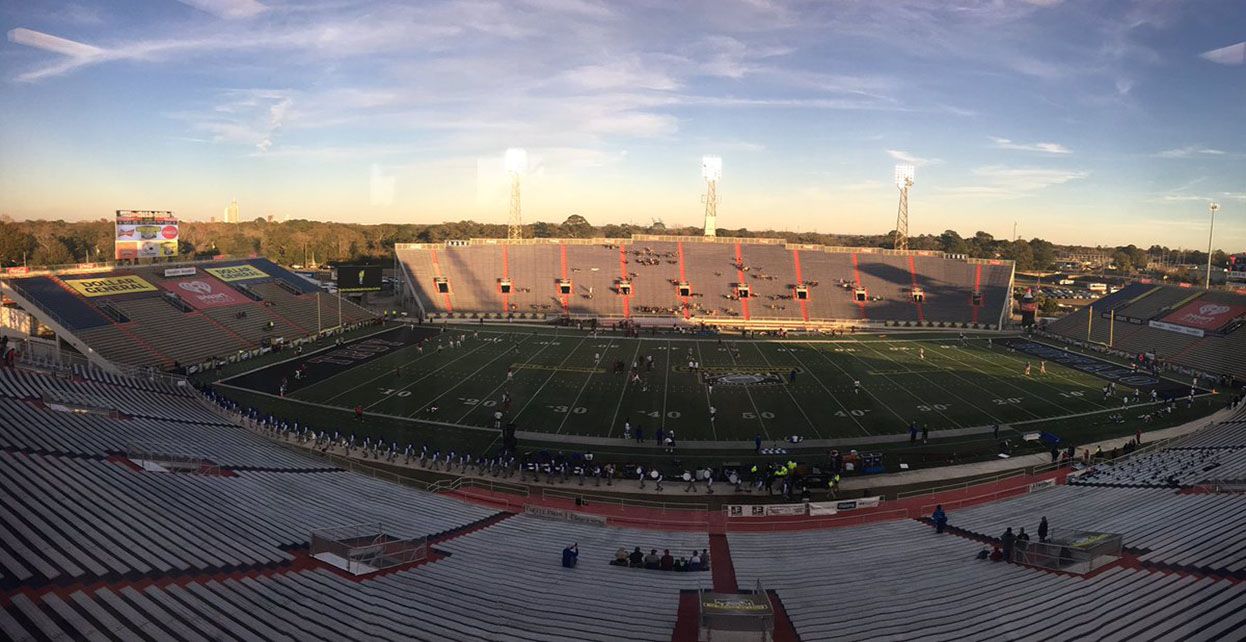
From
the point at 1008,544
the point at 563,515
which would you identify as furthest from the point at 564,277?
the point at 1008,544

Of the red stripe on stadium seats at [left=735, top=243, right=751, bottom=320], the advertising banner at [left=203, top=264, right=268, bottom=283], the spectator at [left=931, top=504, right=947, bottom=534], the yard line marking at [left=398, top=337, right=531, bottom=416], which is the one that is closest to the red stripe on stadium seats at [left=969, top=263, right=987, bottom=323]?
the red stripe on stadium seats at [left=735, top=243, right=751, bottom=320]

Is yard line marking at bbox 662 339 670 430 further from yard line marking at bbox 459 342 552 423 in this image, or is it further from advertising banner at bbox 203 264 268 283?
advertising banner at bbox 203 264 268 283

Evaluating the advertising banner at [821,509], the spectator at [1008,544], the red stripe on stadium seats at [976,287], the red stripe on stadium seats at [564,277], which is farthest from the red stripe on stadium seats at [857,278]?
the spectator at [1008,544]

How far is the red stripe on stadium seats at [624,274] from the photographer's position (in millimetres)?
58875

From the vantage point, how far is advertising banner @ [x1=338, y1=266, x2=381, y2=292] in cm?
5446

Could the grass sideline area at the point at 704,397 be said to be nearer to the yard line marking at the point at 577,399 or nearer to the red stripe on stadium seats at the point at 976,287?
the yard line marking at the point at 577,399

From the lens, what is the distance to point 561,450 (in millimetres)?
24719

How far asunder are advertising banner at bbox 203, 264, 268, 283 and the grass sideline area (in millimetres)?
13351

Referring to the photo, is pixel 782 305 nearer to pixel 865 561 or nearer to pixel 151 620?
pixel 865 561

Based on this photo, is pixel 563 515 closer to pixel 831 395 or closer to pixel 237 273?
pixel 831 395

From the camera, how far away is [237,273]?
51438mm

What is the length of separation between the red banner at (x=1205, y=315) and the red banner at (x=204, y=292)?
6562cm

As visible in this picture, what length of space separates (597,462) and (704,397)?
32.6ft

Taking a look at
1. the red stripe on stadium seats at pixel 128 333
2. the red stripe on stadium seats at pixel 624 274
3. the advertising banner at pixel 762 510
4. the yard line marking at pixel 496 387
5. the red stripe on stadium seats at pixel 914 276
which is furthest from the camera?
the red stripe on stadium seats at pixel 624 274
